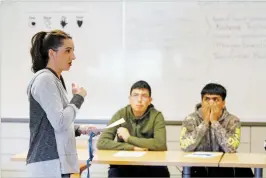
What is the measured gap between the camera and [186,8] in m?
4.08

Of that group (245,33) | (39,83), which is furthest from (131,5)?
(39,83)

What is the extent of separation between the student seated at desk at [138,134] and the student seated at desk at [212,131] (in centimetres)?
21

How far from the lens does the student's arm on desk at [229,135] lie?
330 cm

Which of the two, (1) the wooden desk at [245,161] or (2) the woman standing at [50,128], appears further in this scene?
(1) the wooden desk at [245,161]

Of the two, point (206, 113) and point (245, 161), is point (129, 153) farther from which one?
point (245, 161)

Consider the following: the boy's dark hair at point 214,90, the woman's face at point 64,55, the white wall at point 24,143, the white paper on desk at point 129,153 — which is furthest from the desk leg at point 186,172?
the woman's face at point 64,55

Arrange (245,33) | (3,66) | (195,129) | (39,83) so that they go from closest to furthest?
(39,83) < (195,129) < (245,33) < (3,66)

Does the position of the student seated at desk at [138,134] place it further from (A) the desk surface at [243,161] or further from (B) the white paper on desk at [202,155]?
(A) the desk surface at [243,161]

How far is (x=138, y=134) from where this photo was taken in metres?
3.53

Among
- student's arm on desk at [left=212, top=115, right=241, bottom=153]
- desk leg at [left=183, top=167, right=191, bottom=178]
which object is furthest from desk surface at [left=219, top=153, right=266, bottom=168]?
desk leg at [left=183, top=167, right=191, bottom=178]

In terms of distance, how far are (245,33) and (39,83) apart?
97.5 inches

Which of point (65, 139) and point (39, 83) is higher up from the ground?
point (39, 83)

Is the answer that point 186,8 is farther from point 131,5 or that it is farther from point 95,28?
point 95,28

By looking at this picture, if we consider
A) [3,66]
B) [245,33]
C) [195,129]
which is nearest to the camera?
[195,129]
